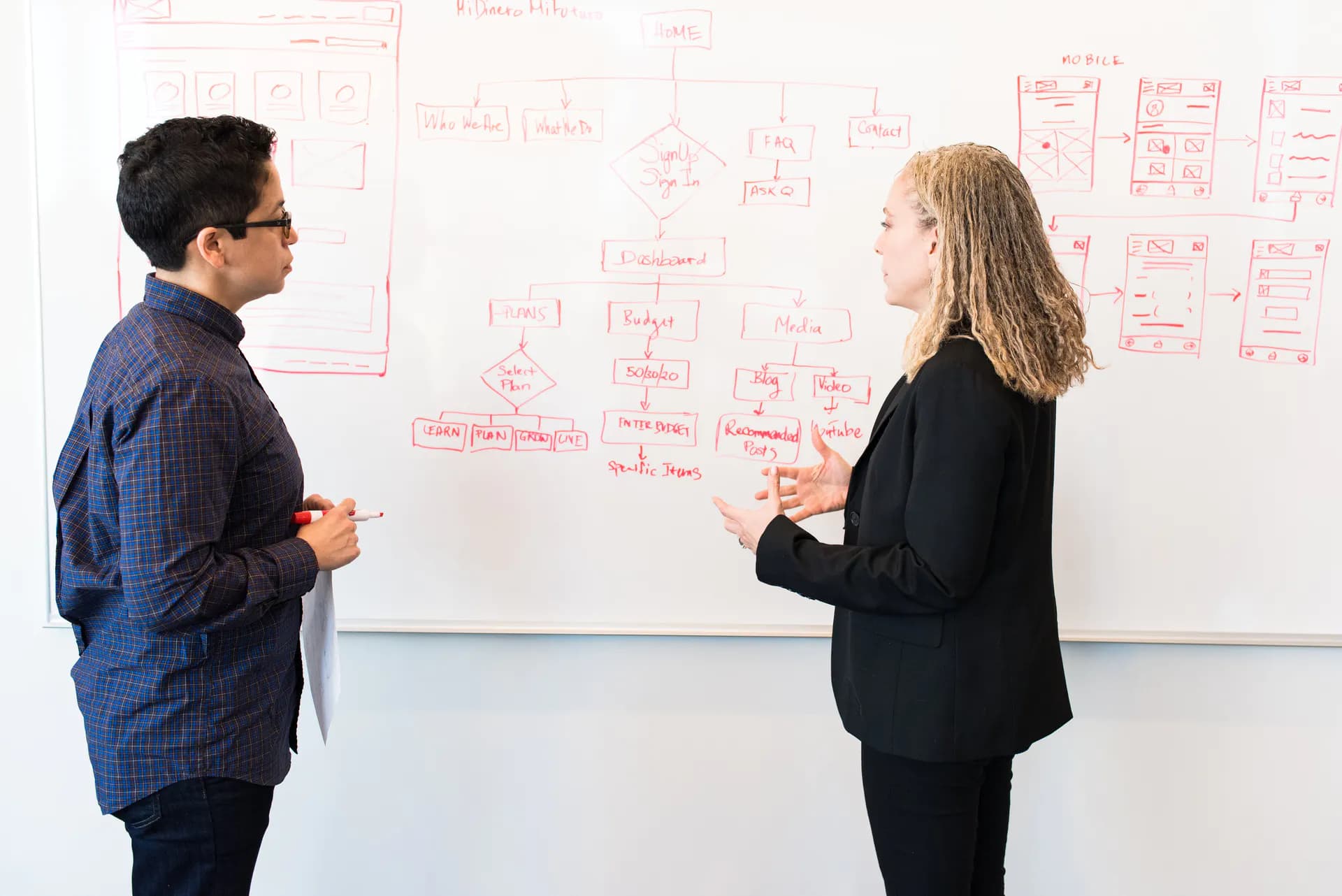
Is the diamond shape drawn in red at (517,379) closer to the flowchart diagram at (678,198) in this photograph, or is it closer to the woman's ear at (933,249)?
the flowchart diagram at (678,198)

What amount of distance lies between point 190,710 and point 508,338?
995 millimetres

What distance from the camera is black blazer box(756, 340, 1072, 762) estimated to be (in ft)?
4.26

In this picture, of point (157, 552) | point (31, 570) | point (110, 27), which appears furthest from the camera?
point (31, 570)

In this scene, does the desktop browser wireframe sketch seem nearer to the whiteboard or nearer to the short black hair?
the whiteboard

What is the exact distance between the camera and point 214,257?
1.35 metres

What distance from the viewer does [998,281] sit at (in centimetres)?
134

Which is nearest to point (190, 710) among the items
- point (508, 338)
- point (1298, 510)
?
point (508, 338)

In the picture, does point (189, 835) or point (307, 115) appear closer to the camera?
point (189, 835)

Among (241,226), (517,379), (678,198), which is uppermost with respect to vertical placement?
(678,198)

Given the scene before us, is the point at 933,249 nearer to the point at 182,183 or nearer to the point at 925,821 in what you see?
the point at 925,821

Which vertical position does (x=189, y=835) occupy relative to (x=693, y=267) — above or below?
below

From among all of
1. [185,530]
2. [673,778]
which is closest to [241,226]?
[185,530]

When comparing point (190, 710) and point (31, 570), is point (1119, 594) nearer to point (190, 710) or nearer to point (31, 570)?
point (190, 710)

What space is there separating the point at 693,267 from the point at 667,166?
0.22 metres
